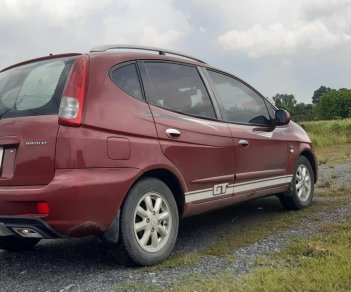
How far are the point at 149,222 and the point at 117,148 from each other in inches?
26.6

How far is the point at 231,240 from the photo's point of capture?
4625 millimetres

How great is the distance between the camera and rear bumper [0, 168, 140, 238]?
334 centimetres

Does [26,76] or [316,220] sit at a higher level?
[26,76]

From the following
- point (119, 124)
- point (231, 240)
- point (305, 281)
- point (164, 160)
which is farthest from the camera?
point (231, 240)

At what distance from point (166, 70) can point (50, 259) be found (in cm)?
200

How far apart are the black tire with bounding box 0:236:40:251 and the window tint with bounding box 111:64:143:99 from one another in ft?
5.72

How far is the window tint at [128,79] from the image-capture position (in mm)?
3908

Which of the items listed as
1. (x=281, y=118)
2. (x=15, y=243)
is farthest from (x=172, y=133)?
(x=281, y=118)

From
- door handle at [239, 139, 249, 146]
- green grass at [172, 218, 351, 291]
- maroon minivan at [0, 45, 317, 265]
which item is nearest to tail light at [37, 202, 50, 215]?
maroon minivan at [0, 45, 317, 265]

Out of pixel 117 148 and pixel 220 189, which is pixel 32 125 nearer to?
pixel 117 148

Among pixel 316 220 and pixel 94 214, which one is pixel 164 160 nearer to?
pixel 94 214

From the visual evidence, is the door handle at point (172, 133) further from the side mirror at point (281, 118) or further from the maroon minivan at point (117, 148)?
the side mirror at point (281, 118)

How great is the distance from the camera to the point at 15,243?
4590 mm

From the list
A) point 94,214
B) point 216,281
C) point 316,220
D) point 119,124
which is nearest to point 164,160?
point 119,124
